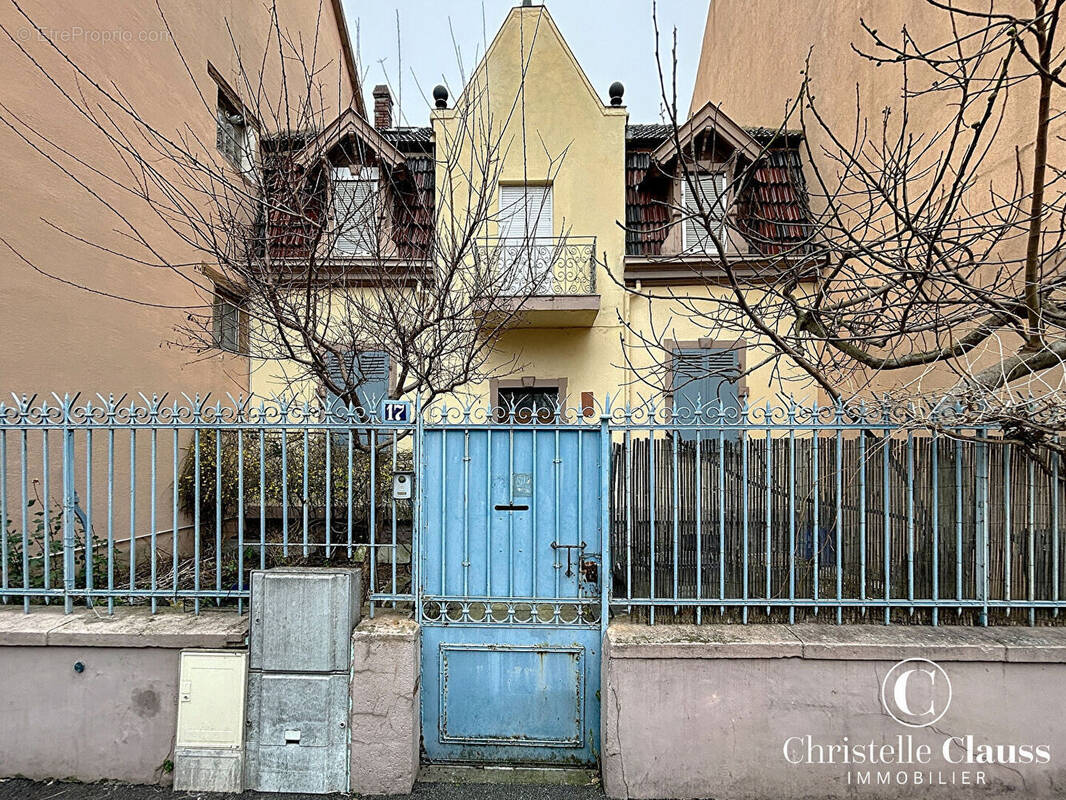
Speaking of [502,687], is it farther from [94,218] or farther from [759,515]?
[94,218]

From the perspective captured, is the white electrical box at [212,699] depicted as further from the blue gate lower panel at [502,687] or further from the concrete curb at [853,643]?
the concrete curb at [853,643]

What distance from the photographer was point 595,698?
4.01m

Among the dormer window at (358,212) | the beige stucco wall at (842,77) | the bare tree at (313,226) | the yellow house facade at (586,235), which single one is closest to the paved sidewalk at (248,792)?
the bare tree at (313,226)

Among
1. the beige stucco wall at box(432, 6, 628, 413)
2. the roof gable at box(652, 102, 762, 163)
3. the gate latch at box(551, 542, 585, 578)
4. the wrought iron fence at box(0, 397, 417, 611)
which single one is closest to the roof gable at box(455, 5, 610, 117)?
the beige stucco wall at box(432, 6, 628, 413)

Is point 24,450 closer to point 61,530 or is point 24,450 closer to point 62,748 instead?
point 61,530

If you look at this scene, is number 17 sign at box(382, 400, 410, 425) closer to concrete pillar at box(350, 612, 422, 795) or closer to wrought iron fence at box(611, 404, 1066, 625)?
concrete pillar at box(350, 612, 422, 795)

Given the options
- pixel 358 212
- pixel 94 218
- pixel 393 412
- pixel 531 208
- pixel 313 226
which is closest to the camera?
pixel 393 412

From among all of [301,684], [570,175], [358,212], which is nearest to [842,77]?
[570,175]

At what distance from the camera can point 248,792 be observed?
148 inches

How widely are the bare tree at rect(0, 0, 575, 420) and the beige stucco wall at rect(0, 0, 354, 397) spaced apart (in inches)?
4.3

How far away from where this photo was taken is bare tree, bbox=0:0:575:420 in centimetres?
457

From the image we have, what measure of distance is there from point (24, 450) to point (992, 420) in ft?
21.9

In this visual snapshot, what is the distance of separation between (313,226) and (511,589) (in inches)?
123

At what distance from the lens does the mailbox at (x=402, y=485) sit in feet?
13.1
